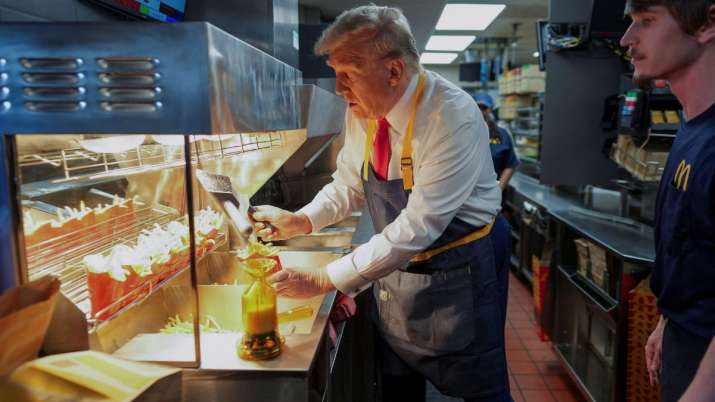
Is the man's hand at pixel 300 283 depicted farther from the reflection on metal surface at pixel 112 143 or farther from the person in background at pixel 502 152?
the person in background at pixel 502 152

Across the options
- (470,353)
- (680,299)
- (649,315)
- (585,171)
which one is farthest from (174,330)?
(585,171)

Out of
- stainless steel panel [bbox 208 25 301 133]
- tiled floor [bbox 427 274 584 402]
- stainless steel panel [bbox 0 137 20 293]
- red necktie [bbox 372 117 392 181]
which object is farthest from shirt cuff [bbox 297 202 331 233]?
tiled floor [bbox 427 274 584 402]

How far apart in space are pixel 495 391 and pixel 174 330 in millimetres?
1056

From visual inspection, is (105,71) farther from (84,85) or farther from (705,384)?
(705,384)

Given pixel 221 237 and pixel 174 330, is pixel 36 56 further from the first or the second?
pixel 221 237

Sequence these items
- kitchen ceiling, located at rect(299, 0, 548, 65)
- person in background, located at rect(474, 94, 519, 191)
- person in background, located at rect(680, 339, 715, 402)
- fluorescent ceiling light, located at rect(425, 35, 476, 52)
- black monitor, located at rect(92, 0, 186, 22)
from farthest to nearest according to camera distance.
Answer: fluorescent ceiling light, located at rect(425, 35, 476, 52), person in background, located at rect(474, 94, 519, 191), kitchen ceiling, located at rect(299, 0, 548, 65), black monitor, located at rect(92, 0, 186, 22), person in background, located at rect(680, 339, 715, 402)

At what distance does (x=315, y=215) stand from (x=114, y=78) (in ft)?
3.70

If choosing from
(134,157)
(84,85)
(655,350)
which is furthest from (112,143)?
(655,350)

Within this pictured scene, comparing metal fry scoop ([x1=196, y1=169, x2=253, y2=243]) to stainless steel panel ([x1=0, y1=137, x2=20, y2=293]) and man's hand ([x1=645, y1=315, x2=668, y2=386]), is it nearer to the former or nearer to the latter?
stainless steel panel ([x1=0, y1=137, x2=20, y2=293])

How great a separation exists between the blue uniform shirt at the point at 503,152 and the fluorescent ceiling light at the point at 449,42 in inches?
74.8

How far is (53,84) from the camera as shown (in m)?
0.89

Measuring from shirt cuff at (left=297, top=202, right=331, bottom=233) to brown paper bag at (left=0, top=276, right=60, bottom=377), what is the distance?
1.14 meters

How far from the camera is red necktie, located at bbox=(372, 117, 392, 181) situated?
5.56 feet

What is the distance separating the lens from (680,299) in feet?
4.42
